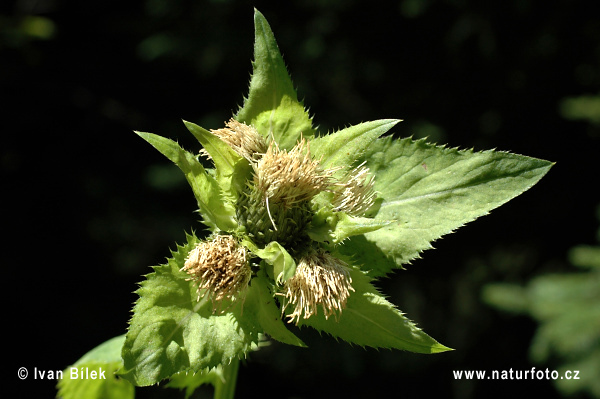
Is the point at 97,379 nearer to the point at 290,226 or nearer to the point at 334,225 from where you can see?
the point at 290,226

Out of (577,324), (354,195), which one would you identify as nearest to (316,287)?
(354,195)

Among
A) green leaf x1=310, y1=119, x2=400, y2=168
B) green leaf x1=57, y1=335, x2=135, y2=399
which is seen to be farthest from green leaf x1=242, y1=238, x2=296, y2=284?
green leaf x1=57, y1=335, x2=135, y2=399

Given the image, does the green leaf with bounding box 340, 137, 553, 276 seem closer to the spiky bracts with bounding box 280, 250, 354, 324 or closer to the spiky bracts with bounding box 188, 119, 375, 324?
the spiky bracts with bounding box 188, 119, 375, 324

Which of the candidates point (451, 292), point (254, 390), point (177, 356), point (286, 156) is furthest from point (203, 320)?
point (451, 292)

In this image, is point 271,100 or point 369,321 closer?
point 369,321

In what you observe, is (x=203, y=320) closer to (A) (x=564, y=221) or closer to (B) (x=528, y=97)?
(B) (x=528, y=97)

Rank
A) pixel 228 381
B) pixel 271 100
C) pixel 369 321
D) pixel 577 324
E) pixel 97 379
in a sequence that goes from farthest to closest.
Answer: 1. pixel 577 324
2. pixel 97 379
3. pixel 228 381
4. pixel 271 100
5. pixel 369 321
